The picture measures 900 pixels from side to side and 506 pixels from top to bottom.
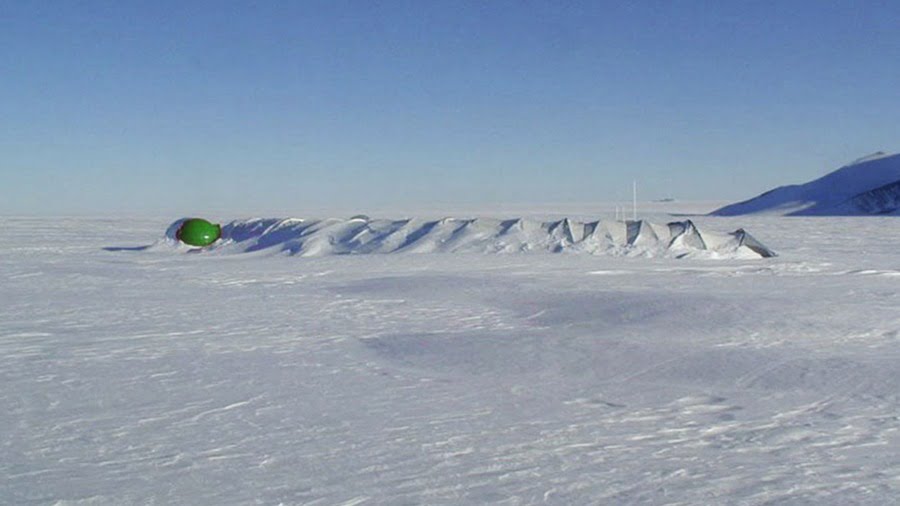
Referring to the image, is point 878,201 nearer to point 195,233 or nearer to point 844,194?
point 844,194

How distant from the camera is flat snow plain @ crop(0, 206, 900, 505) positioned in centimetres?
345

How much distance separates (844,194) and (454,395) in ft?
176

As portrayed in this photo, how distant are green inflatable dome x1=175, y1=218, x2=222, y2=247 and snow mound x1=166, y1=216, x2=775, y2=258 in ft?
0.84

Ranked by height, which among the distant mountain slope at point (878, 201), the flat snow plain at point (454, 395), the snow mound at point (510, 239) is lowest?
the flat snow plain at point (454, 395)

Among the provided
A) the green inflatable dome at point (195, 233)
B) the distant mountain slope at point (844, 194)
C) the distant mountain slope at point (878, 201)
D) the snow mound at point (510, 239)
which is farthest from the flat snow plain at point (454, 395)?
the distant mountain slope at point (844, 194)

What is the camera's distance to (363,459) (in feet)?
12.3

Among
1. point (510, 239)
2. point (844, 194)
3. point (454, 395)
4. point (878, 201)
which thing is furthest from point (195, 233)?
point (844, 194)

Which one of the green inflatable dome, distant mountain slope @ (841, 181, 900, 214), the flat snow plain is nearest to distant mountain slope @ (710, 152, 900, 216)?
distant mountain slope @ (841, 181, 900, 214)

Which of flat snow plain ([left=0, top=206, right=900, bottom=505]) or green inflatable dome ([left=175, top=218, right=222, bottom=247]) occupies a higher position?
green inflatable dome ([left=175, top=218, right=222, bottom=247])

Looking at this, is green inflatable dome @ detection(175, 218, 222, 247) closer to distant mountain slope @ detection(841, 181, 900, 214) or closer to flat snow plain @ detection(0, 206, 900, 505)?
flat snow plain @ detection(0, 206, 900, 505)

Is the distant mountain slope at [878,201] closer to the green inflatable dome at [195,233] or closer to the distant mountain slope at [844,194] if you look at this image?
A: the distant mountain slope at [844,194]

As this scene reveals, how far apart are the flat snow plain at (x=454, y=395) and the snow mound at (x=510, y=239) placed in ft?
16.0

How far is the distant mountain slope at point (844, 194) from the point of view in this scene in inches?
1941

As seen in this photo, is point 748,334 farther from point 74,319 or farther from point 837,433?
point 74,319
